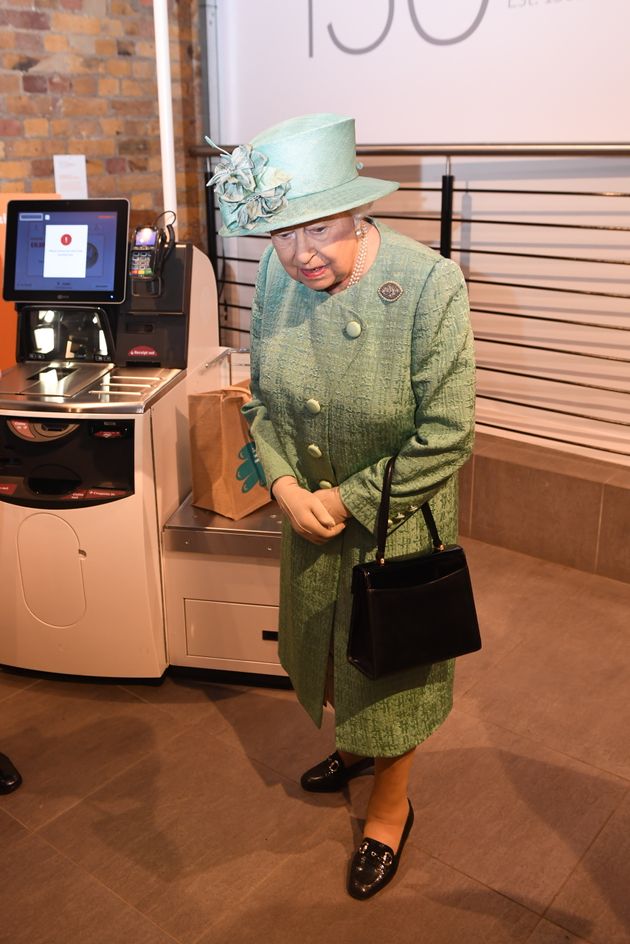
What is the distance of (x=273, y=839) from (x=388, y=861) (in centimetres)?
29

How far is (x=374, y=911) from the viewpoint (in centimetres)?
192

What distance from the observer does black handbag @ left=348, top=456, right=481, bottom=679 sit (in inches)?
66.2

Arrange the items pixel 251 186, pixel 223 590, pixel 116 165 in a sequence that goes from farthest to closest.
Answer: pixel 116 165 < pixel 223 590 < pixel 251 186

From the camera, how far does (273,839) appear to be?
→ 2121 millimetres

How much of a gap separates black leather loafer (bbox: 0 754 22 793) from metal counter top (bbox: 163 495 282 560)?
2.34 ft

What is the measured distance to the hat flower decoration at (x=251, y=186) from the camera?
5.07 feet

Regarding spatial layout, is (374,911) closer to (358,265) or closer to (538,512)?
(358,265)

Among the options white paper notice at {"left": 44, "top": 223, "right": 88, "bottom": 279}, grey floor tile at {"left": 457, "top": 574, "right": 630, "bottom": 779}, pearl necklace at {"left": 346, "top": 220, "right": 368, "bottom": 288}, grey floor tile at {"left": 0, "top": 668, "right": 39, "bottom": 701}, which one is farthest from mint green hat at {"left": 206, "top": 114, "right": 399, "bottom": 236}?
grey floor tile at {"left": 0, "top": 668, "right": 39, "bottom": 701}

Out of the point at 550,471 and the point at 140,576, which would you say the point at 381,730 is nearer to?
the point at 140,576

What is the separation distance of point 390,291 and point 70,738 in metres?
1.61

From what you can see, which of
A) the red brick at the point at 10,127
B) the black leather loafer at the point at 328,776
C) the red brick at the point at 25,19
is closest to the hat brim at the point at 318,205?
the black leather loafer at the point at 328,776

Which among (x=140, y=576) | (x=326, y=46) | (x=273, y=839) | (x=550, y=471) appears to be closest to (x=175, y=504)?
(x=140, y=576)

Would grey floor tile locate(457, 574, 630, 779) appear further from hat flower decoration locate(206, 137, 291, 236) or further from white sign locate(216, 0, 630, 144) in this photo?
white sign locate(216, 0, 630, 144)

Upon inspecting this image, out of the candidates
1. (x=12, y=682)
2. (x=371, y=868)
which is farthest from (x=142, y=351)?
(x=371, y=868)
